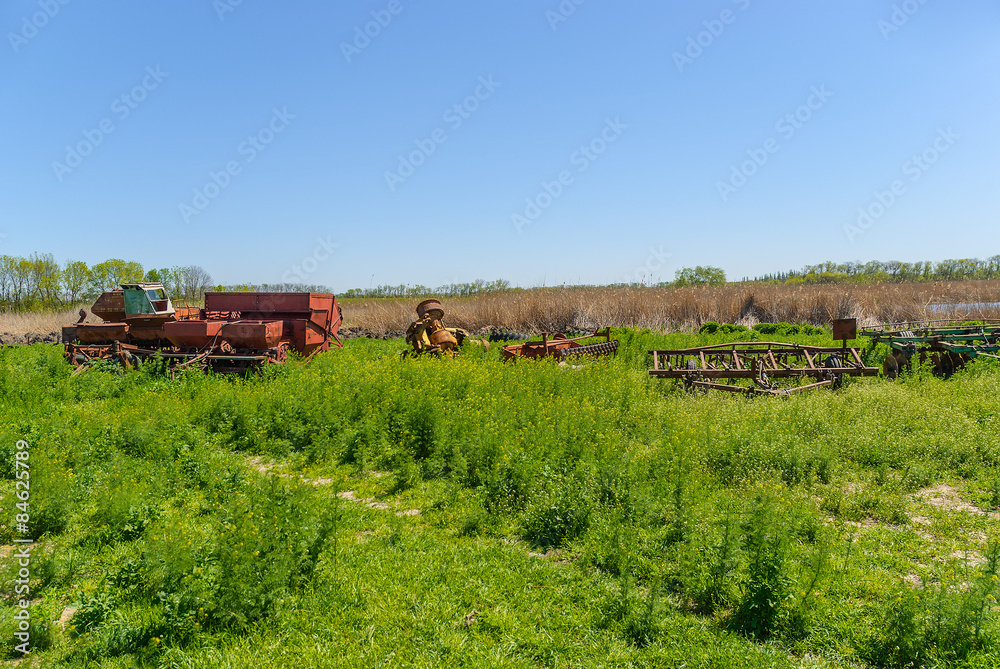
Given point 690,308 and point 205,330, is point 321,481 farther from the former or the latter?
point 690,308

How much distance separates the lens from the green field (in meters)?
3.61

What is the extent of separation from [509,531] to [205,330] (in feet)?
38.5

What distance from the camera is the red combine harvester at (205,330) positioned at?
45.4 ft

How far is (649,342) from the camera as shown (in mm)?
18094

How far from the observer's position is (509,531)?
541cm

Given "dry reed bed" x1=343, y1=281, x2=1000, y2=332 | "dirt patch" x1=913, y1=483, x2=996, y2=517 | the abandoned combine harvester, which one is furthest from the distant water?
"dirt patch" x1=913, y1=483, x2=996, y2=517

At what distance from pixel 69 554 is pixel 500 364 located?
9.25 metres

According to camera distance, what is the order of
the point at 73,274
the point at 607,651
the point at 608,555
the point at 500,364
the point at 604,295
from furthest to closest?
the point at 73,274
the point at 604,295
the point at 500,364
the point at 608,555
the point at 607,651

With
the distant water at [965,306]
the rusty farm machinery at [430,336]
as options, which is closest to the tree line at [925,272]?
the distant water at [965,306]

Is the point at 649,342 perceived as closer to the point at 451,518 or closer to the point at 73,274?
the point at 451,518

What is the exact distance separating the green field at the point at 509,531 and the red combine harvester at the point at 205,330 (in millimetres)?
3943

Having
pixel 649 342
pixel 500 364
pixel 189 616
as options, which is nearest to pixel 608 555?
pixel 189 616

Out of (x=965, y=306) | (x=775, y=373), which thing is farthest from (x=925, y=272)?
(x=775, y=373)

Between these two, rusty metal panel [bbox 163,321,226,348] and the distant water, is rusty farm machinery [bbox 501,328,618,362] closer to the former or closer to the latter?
rusty metal panel [bbox 163,321,226,348]
